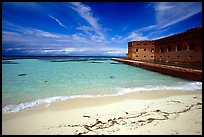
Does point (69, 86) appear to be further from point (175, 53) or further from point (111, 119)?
point (175, 53)

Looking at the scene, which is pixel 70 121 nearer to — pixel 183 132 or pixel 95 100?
pixel 95 100

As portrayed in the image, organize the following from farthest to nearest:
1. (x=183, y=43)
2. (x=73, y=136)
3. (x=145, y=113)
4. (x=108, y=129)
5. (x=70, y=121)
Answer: (x=183, y=43), (x=145, y=113), (x=70, y=121), (x=108, y=129), (x=73, y=136)

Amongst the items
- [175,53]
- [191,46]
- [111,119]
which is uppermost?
[191,46]

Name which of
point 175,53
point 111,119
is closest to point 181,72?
point 111,119

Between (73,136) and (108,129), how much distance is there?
66 centimetres

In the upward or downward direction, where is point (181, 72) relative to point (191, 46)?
downward

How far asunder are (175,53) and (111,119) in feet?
55.9

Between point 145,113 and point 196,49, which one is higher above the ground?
point 196,49

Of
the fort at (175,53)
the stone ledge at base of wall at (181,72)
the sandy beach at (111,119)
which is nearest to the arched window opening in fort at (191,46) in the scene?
the fort at (175,53)

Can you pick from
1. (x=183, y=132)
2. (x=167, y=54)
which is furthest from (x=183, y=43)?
(x=183, y=132)

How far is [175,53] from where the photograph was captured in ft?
58.8

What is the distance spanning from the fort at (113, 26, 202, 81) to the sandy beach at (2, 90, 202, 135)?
5.15 meters

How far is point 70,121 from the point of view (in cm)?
330

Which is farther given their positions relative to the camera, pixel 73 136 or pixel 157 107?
pixel 157 107
